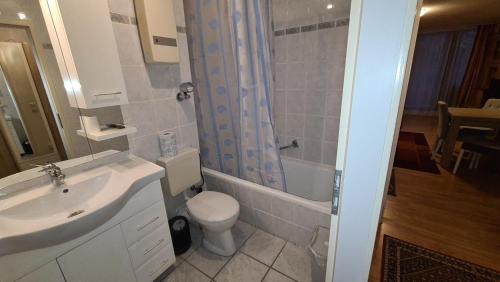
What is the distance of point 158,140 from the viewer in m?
1.65

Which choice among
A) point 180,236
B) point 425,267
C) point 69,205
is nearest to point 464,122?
point 425,267

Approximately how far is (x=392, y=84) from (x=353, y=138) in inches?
4.9

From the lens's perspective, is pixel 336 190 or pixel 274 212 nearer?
pixel 336 190

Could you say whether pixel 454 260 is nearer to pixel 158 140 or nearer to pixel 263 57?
pixel 263 57

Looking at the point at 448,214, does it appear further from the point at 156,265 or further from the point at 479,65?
the point at 479,65

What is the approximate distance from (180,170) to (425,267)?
1939 millimetres

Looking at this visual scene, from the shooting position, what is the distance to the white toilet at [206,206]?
58.8 inches

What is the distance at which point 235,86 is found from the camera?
1.68 meters

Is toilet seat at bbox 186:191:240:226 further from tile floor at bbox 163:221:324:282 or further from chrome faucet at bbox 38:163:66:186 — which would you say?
chrome faucet at bbox 38:163:66:186

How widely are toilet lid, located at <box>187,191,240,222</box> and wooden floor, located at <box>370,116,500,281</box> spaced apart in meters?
1.07

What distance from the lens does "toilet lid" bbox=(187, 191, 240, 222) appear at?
1494 millimetres

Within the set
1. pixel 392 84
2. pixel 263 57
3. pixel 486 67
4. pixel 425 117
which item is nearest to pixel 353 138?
pixel 392 84

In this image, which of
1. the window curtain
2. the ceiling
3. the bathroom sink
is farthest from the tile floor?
the window curtain

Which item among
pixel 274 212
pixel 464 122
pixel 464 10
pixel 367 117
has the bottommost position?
pixel 274 212
